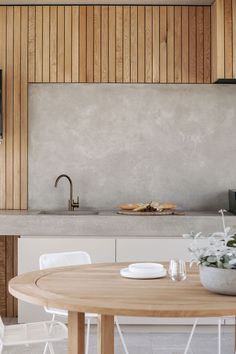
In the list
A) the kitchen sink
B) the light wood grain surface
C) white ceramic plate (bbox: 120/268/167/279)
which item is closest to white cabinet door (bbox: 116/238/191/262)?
the kitchen sink

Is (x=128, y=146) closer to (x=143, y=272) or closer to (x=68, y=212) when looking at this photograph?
(x=68, y=212)

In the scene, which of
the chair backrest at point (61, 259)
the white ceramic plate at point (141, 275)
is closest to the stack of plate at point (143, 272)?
the white ceramic plate at point (141, 275)

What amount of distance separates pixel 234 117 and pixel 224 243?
3356mm

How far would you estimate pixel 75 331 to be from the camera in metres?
2.91

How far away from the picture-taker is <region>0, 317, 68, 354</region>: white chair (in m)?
3.35

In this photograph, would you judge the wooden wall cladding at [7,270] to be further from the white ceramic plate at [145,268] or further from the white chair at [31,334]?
the white ceramic plate at [145,268]

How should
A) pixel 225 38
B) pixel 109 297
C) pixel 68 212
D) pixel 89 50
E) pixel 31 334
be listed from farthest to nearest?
pixel 89 50, pixel 68 212, pixel 225 38, pixel 31 334, pixel 109 297

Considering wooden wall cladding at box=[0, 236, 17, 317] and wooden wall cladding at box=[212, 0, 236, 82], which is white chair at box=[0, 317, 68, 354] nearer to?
wooden wall cladding at box=[0, 236, 17, 317]

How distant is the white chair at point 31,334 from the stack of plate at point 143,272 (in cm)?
49

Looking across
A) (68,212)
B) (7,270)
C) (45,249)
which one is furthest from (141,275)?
(7,270)

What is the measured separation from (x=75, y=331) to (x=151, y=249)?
2493 mm

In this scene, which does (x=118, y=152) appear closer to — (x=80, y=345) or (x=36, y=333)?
(x=36, y=333)

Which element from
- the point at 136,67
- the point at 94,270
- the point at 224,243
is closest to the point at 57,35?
the point at 136,67

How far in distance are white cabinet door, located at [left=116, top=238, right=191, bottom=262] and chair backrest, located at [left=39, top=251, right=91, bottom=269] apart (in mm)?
1238
